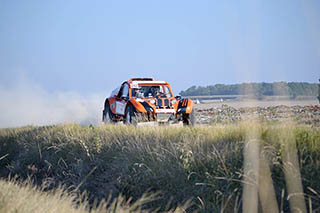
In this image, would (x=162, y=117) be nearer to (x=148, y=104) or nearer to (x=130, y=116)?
(x=148, y=104)

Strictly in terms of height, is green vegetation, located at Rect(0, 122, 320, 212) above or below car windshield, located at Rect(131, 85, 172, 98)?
below

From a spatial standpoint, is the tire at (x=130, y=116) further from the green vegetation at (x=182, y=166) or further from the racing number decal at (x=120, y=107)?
the green vegetation at (x=182, y=166)

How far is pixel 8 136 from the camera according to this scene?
623 inches

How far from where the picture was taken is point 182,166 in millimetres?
7637

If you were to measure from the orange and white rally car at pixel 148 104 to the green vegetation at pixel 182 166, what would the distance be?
1.82m

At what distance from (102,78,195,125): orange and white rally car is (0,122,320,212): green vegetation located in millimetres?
1822

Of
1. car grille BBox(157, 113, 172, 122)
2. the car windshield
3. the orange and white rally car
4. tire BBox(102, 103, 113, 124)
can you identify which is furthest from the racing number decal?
car grille BBox(157, 113, 172, 122)

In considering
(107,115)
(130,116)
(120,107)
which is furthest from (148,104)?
(107,115)

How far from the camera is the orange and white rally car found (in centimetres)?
1288

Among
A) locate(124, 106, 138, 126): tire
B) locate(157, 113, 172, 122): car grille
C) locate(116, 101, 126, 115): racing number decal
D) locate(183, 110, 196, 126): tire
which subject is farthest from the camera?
locate(116, 101, 126, 115): racing number decal

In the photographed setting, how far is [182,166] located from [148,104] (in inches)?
218

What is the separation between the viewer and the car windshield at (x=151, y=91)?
47.6ft

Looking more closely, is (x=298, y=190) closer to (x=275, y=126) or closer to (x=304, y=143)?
(x=304, y=143)

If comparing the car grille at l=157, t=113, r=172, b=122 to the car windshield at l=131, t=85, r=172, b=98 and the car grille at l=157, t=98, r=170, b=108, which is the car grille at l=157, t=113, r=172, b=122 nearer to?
the car grille at l=157, t=98, r=170, b=108
